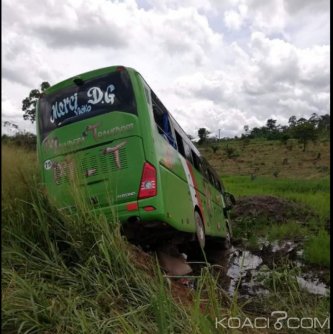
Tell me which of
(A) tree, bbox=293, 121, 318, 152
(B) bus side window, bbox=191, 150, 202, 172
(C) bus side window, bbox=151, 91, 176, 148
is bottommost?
(B) bus side window, bbox=191, 150, 202, 172

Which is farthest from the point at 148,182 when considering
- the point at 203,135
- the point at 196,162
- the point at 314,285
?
the point at 203,135

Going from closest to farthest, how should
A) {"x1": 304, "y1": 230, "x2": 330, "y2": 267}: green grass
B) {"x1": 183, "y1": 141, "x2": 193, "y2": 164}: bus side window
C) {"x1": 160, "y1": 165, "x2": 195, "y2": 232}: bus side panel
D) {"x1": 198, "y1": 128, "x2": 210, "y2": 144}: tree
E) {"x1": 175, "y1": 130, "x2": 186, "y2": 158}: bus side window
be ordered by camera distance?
{"x1": 160, "y1": 165, "x2": 195, "y2": 232}: bus side panel → {"x1": 175, "y1": 130, "x2": 186, "y2": 158}: bus side window → {"x1": 183, "y1": 141, "x2": 193, "y2": 164}: bus side window → {"x1": 304, "y1": 230, "x2": 330, "y2": 267}: green grass → {"x1": 198, "y1": 128, "x2": 210, "y2": 144}: tree

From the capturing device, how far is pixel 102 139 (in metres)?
5.68

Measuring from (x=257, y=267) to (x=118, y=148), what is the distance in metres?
4.75

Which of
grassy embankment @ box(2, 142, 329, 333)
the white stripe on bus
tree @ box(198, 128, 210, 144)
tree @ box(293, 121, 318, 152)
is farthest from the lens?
tree @ box(198, 128, 210, 144)

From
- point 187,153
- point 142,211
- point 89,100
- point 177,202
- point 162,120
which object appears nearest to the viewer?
point 142,211

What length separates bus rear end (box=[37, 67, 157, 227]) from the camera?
537 centimetres

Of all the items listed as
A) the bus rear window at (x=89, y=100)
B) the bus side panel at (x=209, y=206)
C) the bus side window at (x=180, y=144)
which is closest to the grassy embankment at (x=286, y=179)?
the bus side panel at (x=209, y=206)

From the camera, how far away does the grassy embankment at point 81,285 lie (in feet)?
9.39

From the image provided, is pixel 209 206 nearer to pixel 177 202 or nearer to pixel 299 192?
pixel 177 202

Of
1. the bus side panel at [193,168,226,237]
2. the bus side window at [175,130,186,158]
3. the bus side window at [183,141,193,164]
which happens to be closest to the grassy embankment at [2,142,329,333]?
the bus side window at [175,130,186,158]

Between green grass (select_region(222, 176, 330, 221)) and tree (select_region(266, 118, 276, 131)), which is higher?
tree (select_region(266, 118, 276, 131))

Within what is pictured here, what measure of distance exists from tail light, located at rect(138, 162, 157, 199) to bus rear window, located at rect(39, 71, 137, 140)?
82cm

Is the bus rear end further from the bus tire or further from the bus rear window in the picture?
the bus tire
